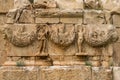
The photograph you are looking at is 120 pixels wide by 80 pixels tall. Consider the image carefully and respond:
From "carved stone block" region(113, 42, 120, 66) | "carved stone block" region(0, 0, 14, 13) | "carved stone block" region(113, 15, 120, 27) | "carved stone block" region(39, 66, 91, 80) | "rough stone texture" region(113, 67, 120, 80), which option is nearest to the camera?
"carved stone block" region(39, 66, 91, 80)

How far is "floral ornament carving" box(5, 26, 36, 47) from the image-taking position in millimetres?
9008

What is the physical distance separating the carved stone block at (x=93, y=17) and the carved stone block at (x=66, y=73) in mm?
1385

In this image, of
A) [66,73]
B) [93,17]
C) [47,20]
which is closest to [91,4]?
[93,17]

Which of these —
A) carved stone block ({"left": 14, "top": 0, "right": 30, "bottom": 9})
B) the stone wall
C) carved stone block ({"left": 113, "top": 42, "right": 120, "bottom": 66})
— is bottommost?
carved stone block ({"left": 113, "top": 42, "right": 120, "bottom": 66})

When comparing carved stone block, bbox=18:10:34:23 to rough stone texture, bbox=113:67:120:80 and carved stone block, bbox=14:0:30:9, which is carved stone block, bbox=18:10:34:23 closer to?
carved stone block, bbox=14:0:30:9

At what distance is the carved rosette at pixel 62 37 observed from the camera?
902 centimetres

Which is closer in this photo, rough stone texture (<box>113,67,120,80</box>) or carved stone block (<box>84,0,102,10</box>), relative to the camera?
rough stone texture (<box>113,67,120,80</box>)

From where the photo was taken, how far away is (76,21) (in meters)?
9.34

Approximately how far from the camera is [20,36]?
902 centimetres

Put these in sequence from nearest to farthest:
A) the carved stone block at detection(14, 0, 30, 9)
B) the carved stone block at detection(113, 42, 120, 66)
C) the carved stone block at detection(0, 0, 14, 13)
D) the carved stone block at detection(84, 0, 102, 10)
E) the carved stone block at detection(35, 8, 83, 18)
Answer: the carved stone block at detection(35, 8, 83, 18)
the carved stone block at detection(14, 0, 30, 9)
the carved stone block at detection(84, 0, 102, 10)
the carved stone block at detection(113, 42, 120, 66)
the carved stone block at detection(0, 0, 14, 13)

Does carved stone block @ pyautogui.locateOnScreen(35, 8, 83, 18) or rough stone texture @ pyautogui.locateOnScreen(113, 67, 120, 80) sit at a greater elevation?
carved stone block @ pyautogui.locateOnScreen(35, 8, 83, 18)

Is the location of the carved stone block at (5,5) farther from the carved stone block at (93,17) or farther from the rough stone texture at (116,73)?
the rough stone texture at (116,73)

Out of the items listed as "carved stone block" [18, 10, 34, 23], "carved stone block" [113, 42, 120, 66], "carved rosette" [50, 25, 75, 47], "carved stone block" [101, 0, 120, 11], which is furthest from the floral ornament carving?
"carved stone block" [113, 42, 120, 66]

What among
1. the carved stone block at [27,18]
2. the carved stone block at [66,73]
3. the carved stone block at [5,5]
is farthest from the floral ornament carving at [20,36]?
the carved stone block at [5,5]
